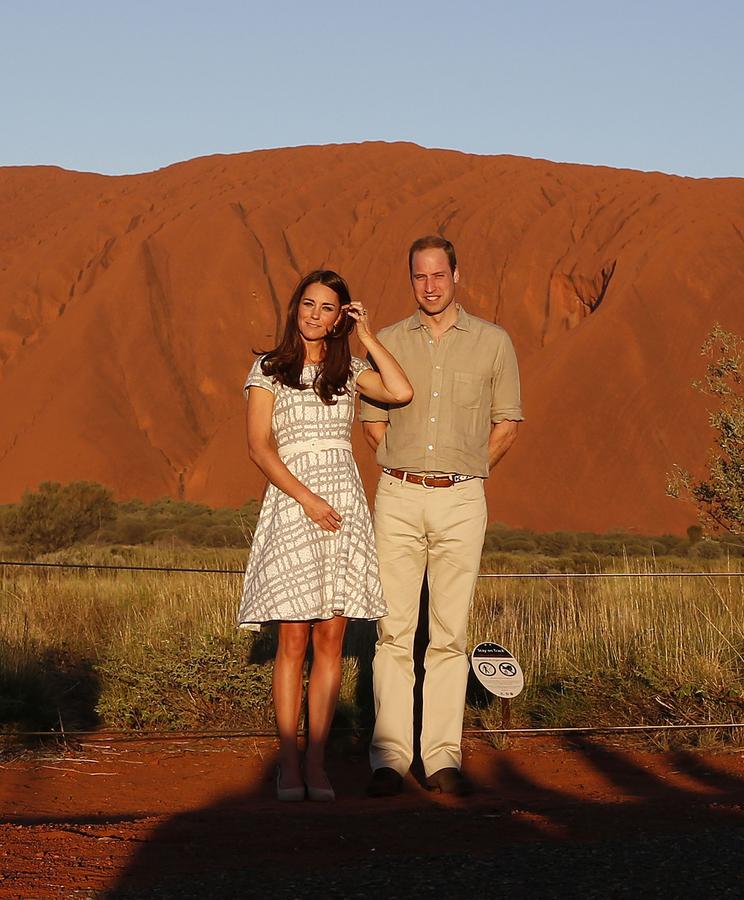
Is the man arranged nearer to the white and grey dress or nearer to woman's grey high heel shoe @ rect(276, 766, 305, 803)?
the white and grey dress

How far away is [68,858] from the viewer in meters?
3.55

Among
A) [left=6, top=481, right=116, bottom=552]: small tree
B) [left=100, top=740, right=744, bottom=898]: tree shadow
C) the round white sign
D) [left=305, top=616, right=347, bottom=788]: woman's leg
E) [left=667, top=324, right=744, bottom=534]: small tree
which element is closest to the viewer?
[left=100, top=740, right=744, bottom=898]: tree shadow

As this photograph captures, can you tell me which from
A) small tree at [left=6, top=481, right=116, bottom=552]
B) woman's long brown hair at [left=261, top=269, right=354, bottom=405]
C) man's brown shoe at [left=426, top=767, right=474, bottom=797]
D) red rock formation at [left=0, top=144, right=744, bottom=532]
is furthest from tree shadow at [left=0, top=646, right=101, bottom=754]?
red rock formation at [left=0, top=144, right=744, bottom=532]

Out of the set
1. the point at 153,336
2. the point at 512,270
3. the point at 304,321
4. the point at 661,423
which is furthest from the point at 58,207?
the point at 304,321

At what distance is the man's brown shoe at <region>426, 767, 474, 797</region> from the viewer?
4926mm

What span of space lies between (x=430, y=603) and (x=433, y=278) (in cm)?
136

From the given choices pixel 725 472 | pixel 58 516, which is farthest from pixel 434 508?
pixel 58 516

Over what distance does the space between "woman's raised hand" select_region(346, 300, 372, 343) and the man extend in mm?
336

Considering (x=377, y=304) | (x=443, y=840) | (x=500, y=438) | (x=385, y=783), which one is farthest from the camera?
(x=377, y=304)

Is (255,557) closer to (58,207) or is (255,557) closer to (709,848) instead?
(709,848)

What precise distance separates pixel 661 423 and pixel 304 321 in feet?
93.4

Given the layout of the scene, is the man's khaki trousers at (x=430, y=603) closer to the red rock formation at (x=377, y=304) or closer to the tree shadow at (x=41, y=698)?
the tree shadow at (x=41, y=698)

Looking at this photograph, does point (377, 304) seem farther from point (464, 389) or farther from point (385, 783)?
point (385, 783)

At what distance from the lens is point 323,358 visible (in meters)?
4.94
